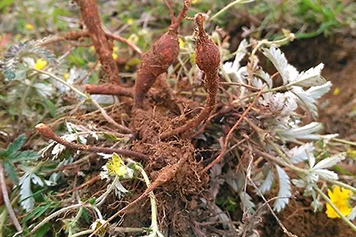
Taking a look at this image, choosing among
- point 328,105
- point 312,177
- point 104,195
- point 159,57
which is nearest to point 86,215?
point 104,195

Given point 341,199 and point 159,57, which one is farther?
point 341,199

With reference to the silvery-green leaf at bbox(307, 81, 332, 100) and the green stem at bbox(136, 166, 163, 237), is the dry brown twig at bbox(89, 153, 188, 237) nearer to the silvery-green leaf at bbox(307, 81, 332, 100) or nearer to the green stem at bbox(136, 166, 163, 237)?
the green stem at bbox(136, 166, 163, 237)

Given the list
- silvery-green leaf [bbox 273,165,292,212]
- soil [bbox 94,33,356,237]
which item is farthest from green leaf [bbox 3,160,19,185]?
silvery-green leaf [bbox 273,165,292,212]

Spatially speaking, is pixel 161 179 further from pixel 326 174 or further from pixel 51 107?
pixel 51 107

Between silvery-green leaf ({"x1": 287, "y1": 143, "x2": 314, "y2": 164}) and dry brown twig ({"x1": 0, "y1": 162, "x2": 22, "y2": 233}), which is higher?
silvery-green leaf ({"x1": 287, "y1": 143, "x2": 314, "y2": 164})

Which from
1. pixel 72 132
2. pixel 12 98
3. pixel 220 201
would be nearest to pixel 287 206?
pixel 220 201
